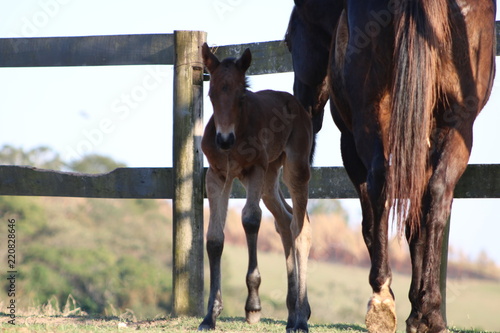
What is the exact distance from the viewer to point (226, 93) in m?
4.19

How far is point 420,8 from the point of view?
11.3 ft

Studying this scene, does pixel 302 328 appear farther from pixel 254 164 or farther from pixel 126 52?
pixel 126 52

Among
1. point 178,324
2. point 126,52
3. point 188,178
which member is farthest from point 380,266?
point 126,52

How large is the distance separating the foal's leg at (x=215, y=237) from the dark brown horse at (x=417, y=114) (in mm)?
1102

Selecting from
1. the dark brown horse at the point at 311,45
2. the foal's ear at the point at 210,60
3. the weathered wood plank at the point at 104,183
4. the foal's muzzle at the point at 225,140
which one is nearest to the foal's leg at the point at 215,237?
the foal's muzzle at the point at 225,140

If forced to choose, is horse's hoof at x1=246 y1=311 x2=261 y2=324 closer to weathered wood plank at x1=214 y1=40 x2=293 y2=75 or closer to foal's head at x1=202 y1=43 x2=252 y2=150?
foal's head at x1=202 y1=43 x2=252 y2=150

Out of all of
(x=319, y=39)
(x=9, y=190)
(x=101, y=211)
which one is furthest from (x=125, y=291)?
(x=319, y=39)

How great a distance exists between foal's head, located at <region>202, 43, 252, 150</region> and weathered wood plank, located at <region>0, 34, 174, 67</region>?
1310 mm

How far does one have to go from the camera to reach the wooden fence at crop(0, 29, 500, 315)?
5.34 meters

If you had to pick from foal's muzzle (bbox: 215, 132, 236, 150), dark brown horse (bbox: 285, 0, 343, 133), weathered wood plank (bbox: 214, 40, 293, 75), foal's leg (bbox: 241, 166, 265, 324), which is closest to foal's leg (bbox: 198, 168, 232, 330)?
foal's leg (bbox: 241, 166, 265, 324)

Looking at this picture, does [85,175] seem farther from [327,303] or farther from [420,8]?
[327,303]

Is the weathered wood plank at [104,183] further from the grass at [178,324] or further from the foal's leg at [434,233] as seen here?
the foal's leg at [434,233]

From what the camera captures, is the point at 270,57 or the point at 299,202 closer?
the point at 299,202

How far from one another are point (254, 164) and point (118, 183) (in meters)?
1.57
